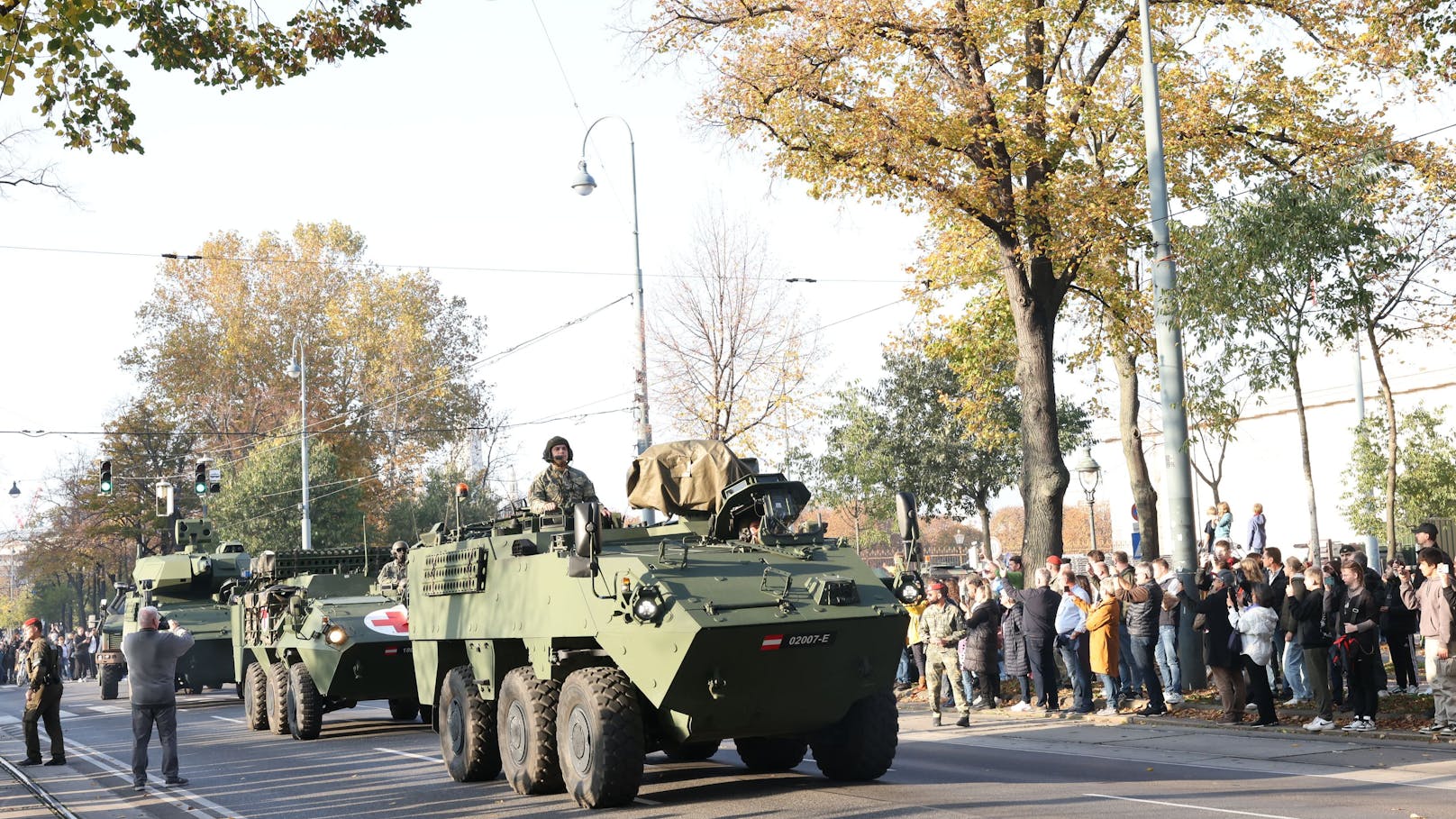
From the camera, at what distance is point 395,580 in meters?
20.4

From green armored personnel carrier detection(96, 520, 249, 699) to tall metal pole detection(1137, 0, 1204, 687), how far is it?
16.1 m

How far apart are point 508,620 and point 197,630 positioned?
53.5 feet

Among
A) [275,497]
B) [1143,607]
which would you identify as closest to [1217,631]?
[1143,607]

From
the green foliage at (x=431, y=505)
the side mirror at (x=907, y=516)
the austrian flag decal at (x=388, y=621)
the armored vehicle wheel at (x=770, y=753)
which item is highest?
the green foliage at (x=431, y=505)

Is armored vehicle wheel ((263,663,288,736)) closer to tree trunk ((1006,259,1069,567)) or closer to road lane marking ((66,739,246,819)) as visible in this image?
road lane marking ((66,739,246,819))

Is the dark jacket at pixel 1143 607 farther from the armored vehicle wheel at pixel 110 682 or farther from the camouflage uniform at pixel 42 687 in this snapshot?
the armored vehicle wheel at pixel 110 682

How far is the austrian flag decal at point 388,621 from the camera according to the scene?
18703mm

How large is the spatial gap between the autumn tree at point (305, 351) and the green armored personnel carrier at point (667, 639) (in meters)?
45.6

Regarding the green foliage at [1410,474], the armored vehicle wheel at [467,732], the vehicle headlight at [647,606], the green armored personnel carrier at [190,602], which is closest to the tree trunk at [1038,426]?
the armored vehicle wheel at [467,732]

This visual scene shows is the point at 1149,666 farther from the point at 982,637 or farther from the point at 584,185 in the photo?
the point at 584,185

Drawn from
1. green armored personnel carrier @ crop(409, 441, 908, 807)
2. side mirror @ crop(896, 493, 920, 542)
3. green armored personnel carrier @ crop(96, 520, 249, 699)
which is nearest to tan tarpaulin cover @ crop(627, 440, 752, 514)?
green armored personnel carrier @ crop(409, 441, 908, 807)

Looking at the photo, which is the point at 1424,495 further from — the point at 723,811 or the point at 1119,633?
the point at 723,811

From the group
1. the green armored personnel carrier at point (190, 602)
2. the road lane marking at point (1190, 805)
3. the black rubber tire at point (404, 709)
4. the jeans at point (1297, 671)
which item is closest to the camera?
the road lane marking at point (1190, 805)

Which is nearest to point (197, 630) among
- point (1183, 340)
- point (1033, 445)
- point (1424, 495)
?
point (1033, 445)
